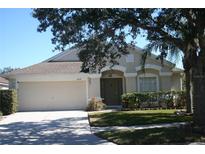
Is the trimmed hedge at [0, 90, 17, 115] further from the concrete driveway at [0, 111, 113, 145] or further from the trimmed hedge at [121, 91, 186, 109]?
the trimmed hedge at [121, 91, 186, 109]

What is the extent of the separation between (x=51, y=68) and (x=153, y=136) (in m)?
17.0

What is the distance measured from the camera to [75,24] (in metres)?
14.3

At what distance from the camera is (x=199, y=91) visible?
14.9 meters

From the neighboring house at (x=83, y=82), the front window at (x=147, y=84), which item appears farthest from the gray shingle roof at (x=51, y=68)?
the front window at (x=147, y=84)

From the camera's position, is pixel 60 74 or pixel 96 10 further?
pixel 60 74

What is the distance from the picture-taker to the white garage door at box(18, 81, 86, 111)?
91.9ft

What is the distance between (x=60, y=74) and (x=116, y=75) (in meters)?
4.45

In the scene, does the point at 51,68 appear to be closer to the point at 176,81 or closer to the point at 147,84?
the point at 147,84

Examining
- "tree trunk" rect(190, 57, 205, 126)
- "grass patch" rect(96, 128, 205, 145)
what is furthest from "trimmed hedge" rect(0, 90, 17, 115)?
"tree trunk" rect(190, 57, 205, 126)

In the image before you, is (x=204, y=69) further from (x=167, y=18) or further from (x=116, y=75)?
(x=116, y=75)

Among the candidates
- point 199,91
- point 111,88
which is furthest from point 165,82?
point 199,91

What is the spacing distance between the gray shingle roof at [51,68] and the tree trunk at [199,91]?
1420cm

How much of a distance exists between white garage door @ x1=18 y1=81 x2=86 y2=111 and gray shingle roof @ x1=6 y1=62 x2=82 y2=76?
2.92 feet

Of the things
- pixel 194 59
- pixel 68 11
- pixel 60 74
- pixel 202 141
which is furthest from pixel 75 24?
pixel 60 74
